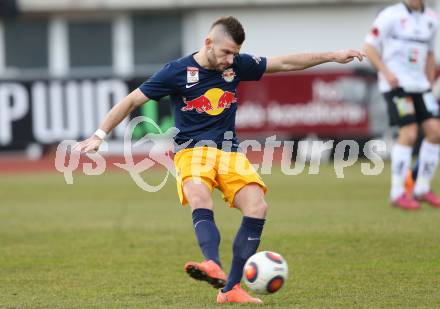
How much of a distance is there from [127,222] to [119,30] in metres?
15.7

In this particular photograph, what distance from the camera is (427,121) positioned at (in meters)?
11.5

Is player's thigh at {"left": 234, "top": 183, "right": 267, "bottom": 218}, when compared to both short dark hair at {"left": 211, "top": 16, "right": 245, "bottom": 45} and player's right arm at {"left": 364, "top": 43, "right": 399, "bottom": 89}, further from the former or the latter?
player's right arm at {"left": 364, "top": 43, "right": 399, "bottom": 89}

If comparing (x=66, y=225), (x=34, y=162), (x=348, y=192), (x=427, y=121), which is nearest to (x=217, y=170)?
(x=66, y=225)

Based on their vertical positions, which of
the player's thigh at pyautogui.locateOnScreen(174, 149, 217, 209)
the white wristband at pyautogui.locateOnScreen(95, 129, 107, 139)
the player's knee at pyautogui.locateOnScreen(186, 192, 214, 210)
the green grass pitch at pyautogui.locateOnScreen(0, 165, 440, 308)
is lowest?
the green grass pitch at pyautogui.locateOnScreen(0, 165, 440, 308)

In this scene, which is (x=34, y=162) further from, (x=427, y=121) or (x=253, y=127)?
(x=427, y=121)

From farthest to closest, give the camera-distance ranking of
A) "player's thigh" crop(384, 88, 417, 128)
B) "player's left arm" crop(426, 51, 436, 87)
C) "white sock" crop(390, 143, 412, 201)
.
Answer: "player's left arm" crop(426, 51, 436, 87) < "white sock" crop(390, 143, 412, 201) < "player's thigh" crop(384, 88, 417, 128)

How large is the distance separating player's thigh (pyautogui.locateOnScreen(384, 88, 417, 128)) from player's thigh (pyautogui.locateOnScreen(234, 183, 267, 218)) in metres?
4.96

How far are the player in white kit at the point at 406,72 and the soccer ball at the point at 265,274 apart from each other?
5456 millimetres

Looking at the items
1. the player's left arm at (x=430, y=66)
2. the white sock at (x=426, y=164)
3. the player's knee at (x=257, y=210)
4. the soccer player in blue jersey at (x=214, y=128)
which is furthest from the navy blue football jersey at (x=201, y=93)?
the white sock at (x=426, y=164)

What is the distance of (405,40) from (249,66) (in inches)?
192

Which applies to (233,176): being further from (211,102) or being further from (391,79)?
(391,79)

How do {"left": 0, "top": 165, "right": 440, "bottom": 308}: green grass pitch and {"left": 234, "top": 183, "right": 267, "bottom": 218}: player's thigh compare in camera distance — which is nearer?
{"left": 234, "top": 183, "right": 267, "bottom": 218}: player's thigh

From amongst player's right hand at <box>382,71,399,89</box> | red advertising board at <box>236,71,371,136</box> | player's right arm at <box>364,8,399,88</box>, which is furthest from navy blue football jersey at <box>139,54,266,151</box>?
red advertising board at <box>236,71,371,136</box>

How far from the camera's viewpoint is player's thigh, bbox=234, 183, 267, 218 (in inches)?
261
